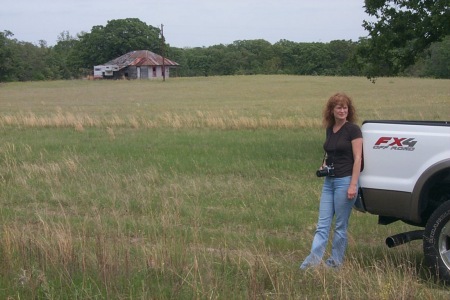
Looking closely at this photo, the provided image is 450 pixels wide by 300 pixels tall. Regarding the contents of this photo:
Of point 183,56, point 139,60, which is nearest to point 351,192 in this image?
point 139,60

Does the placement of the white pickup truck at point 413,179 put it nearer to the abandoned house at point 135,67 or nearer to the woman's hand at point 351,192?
the woman's hand at point 351,192

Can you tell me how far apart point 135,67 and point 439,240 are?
9727 centimetres

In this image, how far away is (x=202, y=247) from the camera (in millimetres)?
6711

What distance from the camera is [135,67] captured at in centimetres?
10044

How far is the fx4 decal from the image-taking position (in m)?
5.66

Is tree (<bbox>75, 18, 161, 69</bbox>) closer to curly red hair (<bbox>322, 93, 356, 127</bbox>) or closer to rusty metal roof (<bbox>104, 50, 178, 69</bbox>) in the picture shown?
rusty metal roof (<bbox>104, 50, 178, 69</bbox>)

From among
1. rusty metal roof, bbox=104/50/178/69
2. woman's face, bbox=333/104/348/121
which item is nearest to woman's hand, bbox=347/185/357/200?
woman's face, bbox=333/104/348/121

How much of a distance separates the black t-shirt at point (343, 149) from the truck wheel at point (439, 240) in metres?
0.92

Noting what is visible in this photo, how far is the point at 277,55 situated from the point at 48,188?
376 feet

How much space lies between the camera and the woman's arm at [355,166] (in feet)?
19.4

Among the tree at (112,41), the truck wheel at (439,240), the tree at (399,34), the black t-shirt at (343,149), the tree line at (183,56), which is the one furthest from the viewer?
the tree at (112,41)

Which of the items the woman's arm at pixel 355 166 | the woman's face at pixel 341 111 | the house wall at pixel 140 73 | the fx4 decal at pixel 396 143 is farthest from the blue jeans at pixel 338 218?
the house wall at pixel 140 73

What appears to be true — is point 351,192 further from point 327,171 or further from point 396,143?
point 396,143

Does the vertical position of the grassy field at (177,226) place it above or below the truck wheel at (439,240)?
below
